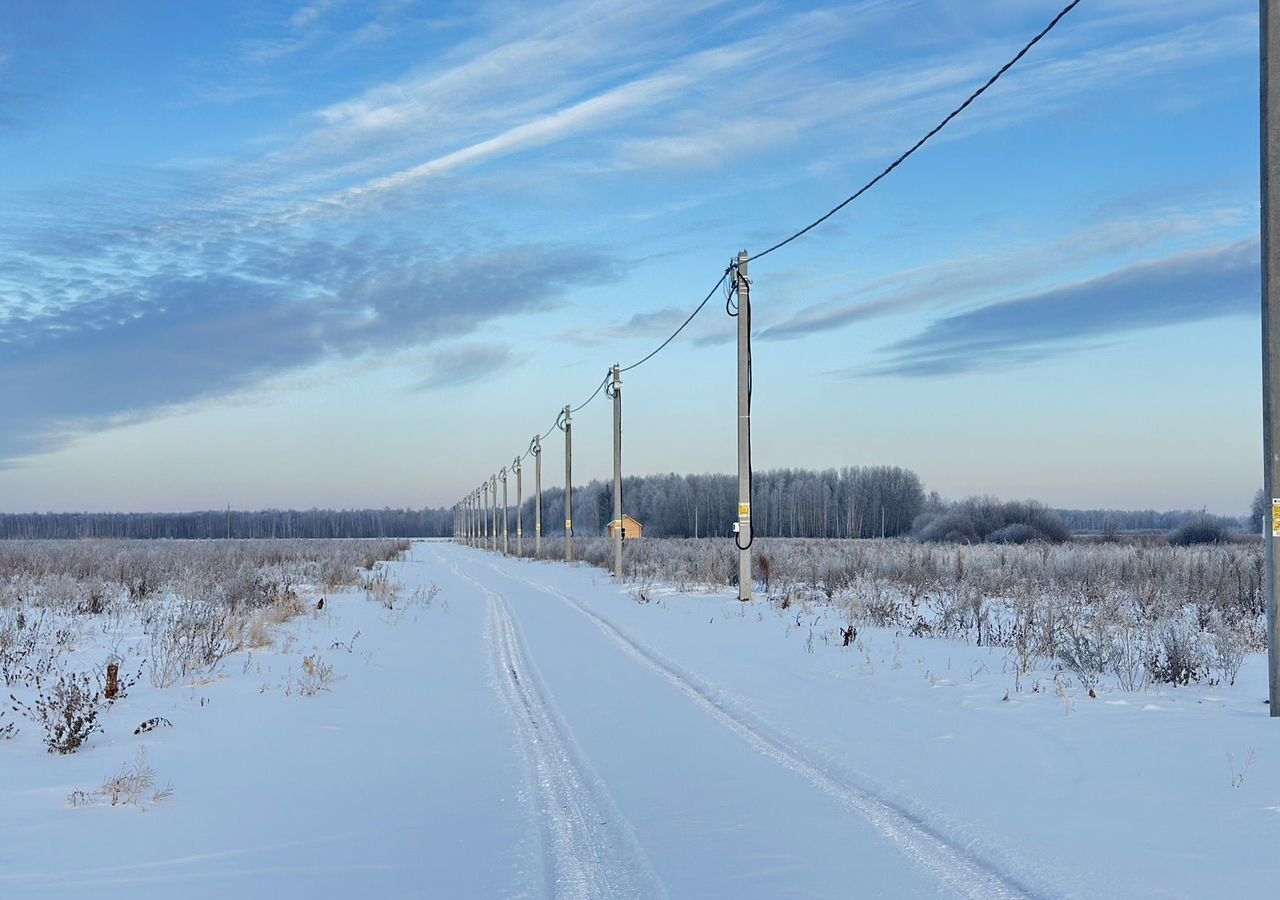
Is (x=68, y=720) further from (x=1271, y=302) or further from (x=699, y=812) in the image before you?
(x=1271, y=302)

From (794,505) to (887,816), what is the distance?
14152 centimetres

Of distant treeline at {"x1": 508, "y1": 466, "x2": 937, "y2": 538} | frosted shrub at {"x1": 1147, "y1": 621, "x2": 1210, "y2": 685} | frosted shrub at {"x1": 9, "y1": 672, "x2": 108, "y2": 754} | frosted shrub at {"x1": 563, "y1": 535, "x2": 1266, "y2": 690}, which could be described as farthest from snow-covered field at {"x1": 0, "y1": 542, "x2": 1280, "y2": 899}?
distant treeline at {"x1": 508, "y1": 466, "x2": 937, "y2": 538}

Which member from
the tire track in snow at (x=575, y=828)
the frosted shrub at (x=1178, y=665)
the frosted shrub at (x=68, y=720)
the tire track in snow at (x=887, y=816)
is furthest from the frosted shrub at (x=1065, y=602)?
the frosted shrub at (x=68, y=720)

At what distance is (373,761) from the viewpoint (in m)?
7.20

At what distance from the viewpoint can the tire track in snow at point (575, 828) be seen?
4.51 metres

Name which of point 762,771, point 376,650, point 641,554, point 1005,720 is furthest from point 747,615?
point 641,554

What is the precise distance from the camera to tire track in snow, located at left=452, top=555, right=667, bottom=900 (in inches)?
178

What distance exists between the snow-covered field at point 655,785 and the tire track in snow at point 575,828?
0.8 inches

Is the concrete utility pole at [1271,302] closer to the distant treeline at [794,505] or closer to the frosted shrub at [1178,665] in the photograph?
the frosted shrub at [1178,665]

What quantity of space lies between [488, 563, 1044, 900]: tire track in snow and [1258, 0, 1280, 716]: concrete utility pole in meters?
3.73

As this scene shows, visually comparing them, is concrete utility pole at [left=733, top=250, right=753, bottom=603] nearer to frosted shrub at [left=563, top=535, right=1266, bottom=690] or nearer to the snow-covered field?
frosted shrub at [left=563, top=535, right=1266, bottom=690]

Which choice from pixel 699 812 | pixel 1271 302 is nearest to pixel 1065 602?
pixel 1271 302

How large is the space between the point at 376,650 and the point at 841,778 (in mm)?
8409

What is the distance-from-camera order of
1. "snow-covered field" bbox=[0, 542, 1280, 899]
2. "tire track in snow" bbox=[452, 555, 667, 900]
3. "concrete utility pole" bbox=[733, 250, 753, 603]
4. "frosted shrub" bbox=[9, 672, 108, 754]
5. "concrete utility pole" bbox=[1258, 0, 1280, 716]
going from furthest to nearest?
"concrete utility pole" bbox=[733, 250, 753, 603] < "concrete utility pole" bbox=[1258, 0, 1280, 716] < "frosted shrub" bbox=[9, 672, 108, 754] < "snow-covered field" bbox=[0, 542, 1280, 899] < "tire track in snow" bbox=[452, 555, 667, 900]
